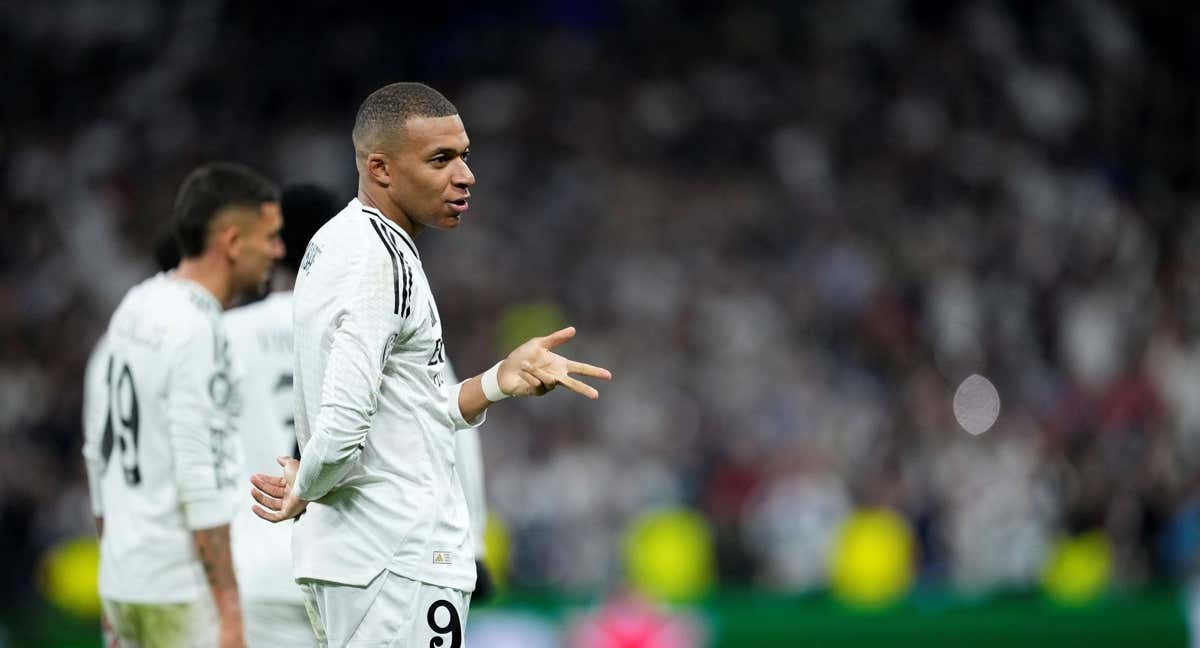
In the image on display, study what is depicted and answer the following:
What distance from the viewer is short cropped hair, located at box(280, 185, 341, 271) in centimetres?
566

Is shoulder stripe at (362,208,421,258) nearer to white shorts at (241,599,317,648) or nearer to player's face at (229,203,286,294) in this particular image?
player's face at (229,203,286,294)

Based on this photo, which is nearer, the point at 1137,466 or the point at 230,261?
the point at 230,261

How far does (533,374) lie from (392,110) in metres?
0.78

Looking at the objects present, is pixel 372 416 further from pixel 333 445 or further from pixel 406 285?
pixel 406 285

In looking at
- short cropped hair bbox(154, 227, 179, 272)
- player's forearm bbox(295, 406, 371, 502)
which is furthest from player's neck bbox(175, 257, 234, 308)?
player's forearm bbox(295, 406, 371, 502)

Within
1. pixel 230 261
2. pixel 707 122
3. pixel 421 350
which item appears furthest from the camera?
pixel 707 122

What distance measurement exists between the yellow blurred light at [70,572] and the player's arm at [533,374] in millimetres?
7620

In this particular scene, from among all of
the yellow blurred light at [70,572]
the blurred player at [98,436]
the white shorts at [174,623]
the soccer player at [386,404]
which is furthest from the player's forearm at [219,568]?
the yellow blurred light at [70,572]

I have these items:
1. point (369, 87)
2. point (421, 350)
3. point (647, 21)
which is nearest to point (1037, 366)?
point (647, 21)

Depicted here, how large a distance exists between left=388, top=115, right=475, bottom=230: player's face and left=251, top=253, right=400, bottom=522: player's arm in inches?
9.7

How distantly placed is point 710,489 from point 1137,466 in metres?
3.37

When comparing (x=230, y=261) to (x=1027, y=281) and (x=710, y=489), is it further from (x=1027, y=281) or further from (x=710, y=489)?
(x=1027, y=281)

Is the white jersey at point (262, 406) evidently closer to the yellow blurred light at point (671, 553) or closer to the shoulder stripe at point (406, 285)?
the shoulder stripe at point (406, 285)

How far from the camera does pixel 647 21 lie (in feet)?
60.0
